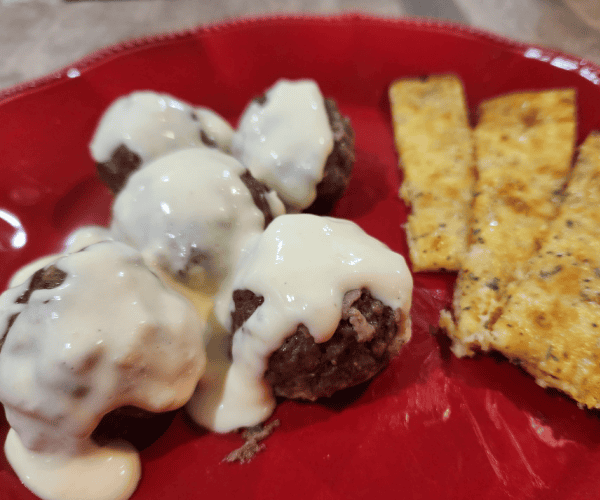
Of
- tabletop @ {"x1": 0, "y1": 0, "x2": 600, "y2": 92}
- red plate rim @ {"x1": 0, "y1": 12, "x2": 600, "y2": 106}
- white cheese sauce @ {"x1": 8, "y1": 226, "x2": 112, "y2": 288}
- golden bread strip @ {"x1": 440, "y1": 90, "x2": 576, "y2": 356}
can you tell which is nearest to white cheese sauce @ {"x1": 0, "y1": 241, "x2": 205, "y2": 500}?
white cheese sauce @ {"x1": 8, "y1": 226, "x2": 112, "y2": 288}

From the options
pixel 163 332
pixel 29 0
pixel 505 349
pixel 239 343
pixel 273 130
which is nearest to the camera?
pixel 163 332

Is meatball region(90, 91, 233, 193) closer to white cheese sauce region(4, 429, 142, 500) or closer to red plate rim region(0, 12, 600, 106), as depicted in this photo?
red plate rim region(0, 12, 600, 106)

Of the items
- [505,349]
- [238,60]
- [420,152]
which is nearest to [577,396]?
[505,349]

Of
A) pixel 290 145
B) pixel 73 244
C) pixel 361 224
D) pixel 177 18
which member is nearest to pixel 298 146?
pixel 290 145

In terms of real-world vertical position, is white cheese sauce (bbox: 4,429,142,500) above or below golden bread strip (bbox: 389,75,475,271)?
below

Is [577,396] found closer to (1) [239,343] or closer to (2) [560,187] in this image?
(2) [560,187]

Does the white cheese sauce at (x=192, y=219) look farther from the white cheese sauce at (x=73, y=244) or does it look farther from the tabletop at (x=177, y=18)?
the tabletop at (x=177, y=18)

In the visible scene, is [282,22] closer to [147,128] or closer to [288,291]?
[147,128]
